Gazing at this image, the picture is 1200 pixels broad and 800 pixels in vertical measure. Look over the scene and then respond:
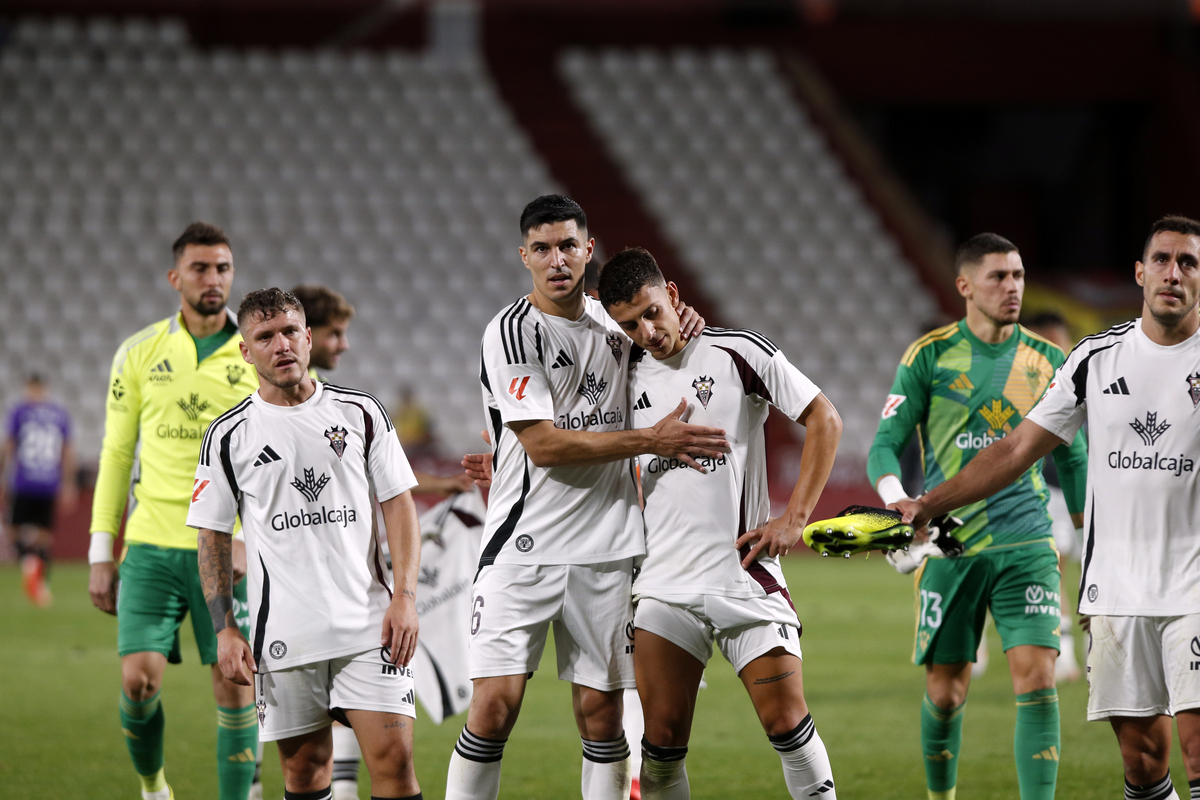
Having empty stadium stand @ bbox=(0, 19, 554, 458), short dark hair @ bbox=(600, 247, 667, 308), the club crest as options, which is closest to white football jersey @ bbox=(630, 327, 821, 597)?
short dark hair @ bbox=(600, 247, 667, 308)

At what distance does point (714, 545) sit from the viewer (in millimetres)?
4820

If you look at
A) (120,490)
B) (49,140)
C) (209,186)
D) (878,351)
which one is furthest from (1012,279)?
(49,140)

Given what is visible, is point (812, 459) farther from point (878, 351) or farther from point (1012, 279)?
point (878, 351)

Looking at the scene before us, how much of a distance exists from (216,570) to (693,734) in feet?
12.9

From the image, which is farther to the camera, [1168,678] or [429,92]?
[429,92]

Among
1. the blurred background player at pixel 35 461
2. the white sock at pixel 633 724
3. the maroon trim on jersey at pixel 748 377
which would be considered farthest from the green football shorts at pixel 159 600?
the blurred background player at pixel 35 461

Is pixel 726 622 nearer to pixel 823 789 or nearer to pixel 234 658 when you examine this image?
pixel 823 789

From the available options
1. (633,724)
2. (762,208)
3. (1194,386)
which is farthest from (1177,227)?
(762,208)

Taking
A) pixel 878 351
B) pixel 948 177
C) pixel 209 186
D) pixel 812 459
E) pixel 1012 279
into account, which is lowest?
pixel 812 459

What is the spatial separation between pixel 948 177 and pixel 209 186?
1491 cm

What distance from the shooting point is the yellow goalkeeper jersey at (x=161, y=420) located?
5.89m

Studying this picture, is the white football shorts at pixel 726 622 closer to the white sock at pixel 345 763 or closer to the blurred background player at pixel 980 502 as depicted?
the blurred background player at pixel 980 502

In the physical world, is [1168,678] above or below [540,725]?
above

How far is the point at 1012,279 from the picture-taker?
5723 millimetres
